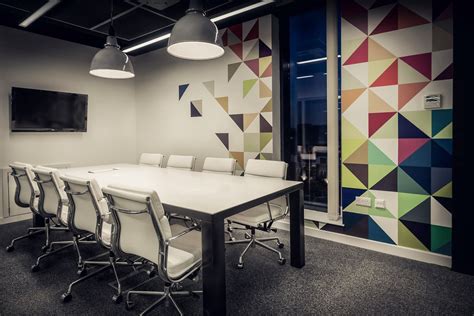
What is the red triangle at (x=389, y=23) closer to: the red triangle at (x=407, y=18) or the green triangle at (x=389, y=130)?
the red triangle at (x=407, y=18)

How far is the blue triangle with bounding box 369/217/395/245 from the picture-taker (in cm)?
340

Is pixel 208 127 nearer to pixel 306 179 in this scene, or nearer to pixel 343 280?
pixel 306 179

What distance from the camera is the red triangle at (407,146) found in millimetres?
3135

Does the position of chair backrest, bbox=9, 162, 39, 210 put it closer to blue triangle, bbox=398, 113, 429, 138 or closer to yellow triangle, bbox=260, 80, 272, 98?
yellow triangle, bbox=260, 80, 272, 98

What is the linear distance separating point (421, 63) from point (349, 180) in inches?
58.5

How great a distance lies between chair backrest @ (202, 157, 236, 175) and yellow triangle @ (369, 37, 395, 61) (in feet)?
6.78

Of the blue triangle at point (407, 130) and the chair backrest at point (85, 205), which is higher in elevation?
the blue triangle at point (407, 130)

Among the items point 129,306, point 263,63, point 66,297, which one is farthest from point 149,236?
point 263,63

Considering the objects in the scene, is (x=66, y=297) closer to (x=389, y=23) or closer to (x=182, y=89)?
(x=182, y=89)

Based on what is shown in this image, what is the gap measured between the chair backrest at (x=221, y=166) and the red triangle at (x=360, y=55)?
1890mm

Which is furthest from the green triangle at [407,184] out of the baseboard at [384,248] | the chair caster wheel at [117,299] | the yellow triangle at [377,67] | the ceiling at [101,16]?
the chair caster wheel at [117,299]

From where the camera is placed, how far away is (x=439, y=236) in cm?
308

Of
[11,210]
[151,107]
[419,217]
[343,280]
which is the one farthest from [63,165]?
[419,217]

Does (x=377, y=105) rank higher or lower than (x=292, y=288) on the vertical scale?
higher
